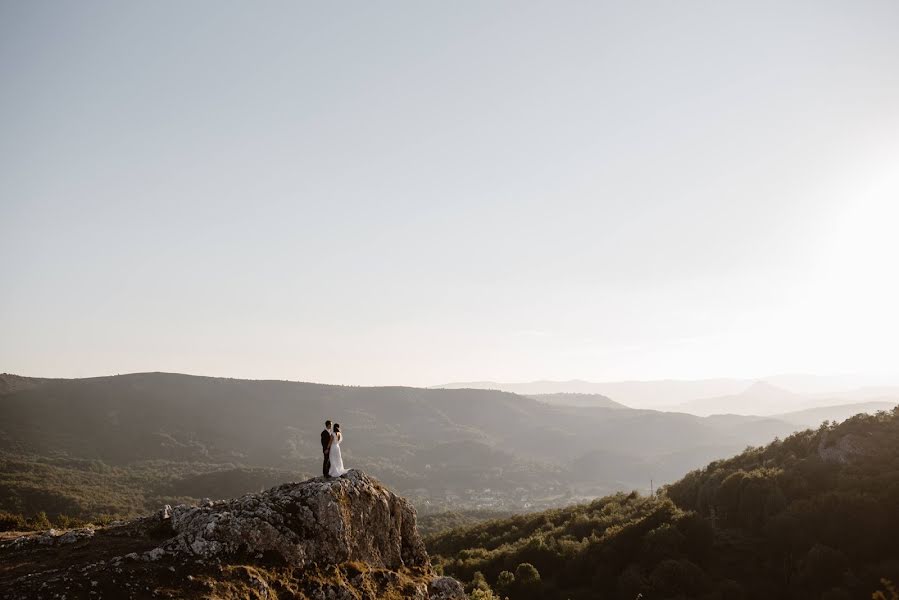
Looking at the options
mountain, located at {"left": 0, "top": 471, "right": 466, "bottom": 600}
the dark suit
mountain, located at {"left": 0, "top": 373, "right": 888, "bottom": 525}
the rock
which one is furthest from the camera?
mountain, located at {"left": 0, "top": 373, "right": 888, "bottom": 525}

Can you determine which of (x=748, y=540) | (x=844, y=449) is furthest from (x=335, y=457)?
(x=844, y=449)

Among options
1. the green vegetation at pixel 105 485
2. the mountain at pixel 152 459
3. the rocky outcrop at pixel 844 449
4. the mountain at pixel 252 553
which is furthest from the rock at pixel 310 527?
the mountain at pixel 152 459

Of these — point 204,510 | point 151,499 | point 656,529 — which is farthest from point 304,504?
point 151,499

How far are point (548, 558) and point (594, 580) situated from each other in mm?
5185

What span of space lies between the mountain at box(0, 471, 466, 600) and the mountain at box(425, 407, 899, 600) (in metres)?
11.5

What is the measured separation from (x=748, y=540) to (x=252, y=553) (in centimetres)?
3660

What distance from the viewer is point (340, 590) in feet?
51.0

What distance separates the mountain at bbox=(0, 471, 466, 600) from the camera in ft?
40.8

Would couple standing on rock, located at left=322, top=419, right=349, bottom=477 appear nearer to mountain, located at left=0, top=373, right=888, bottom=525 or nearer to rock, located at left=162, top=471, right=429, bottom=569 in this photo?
rock, located at left=162, top=471, right=429, bottom=569

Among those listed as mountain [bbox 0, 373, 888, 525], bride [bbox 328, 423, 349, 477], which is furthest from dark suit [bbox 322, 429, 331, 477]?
mountain [bbox 0, 373, 888, 525]

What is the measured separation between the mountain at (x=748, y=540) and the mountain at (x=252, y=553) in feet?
37.7

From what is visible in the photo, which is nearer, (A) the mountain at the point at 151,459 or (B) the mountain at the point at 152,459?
(B) the mountain at the point at 152,459

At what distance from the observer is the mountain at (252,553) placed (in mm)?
12445

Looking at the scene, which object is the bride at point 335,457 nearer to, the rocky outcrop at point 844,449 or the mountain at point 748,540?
the mountain at point 748,540
